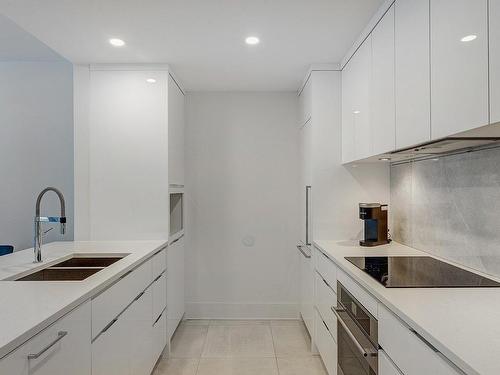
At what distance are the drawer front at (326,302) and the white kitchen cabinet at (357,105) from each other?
3.10ft

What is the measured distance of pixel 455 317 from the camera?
1.29 metres

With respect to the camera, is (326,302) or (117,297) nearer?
(117,297)

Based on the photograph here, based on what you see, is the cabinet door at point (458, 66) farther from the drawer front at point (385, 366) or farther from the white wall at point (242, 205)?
the white wall at point (242, 205)

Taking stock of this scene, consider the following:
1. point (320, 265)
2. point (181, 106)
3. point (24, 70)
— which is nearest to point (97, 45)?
point (181, 106)

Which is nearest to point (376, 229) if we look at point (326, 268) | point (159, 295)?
point (326, 268)

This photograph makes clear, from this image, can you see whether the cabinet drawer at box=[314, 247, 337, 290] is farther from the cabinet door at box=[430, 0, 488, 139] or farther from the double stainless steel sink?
the double stainless steel sink

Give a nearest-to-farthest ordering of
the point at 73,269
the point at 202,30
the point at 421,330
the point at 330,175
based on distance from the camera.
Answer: the point at 421,330 → the point at 73,269 → the point at 202,30 → the point at 330,175

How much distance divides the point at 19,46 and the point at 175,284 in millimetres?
2501

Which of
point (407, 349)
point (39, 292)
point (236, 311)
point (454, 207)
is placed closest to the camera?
point (407, 349)

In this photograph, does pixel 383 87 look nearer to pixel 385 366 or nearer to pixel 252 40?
pixel 252 40

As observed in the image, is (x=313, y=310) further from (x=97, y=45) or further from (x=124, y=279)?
(x=97, y=45)

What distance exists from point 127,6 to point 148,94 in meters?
1.05

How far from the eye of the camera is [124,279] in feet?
7.14

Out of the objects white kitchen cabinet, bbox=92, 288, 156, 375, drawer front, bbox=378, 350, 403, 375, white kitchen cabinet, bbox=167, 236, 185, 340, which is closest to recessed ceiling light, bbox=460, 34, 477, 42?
drawer front, bbox=378, 350, 403, 375
